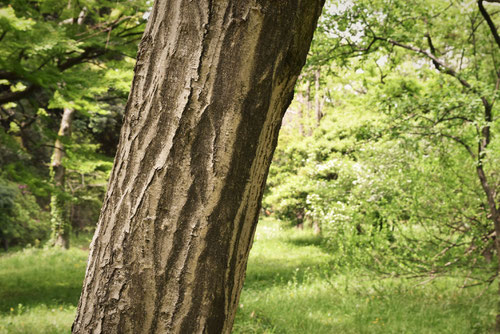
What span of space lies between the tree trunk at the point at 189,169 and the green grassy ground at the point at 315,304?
4.44m

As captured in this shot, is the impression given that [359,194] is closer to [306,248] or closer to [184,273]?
[306,248]

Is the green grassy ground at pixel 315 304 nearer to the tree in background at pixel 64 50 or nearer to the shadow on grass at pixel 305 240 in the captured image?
the tree in background at pixel 64 50

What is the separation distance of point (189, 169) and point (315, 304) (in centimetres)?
681

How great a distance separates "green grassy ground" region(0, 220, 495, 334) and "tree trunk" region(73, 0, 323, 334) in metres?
4.44

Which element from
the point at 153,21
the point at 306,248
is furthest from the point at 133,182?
the point at 306,248

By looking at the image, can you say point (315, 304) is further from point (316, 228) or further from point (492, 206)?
point (316, 228)

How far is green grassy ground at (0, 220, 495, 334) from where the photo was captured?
571 centimetres

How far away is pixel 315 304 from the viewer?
7.28 m

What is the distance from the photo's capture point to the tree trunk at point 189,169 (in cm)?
105

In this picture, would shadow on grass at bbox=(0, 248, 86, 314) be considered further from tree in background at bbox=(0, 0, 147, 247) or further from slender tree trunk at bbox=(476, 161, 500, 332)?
slender tree trunk at bbox=(476, 161, 500, 332)

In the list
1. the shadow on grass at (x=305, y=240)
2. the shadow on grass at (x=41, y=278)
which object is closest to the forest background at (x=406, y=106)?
the shadow on grass at (x=41, y=278)

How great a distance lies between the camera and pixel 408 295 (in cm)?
741

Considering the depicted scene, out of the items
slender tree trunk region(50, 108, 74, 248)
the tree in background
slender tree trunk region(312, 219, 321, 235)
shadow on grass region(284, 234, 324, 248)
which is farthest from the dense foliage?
slender tree trunk region(312, 219, 321, 235)

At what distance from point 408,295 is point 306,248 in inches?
306
